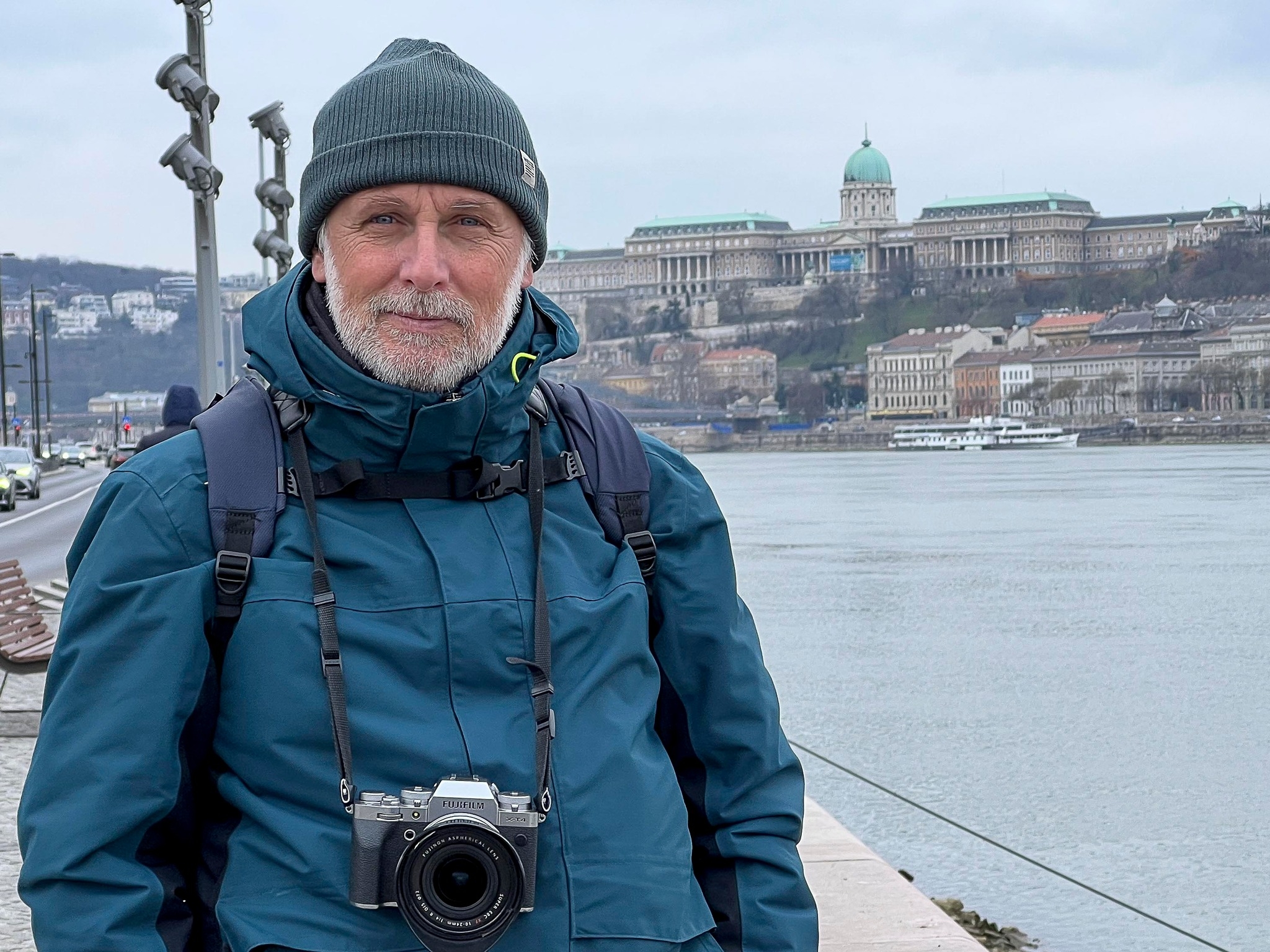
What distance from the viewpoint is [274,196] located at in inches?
543

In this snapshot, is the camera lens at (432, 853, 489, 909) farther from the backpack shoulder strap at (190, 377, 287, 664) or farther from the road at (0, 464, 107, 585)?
the road at (0, 464, 107, 585)

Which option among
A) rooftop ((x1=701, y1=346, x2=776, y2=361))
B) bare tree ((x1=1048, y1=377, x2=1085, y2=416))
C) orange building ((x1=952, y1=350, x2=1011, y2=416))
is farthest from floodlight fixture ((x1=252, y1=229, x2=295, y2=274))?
rooftop ((x1=701, y1=346, x2=776, y2=361))

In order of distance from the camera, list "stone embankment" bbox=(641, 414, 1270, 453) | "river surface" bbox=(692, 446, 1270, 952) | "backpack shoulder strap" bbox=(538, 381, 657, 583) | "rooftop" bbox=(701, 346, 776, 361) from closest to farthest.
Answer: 1. "backpack shoulder strap" bbox=(538, 381, 657, 583)
2. "river surface" bbox=(692, 446, 1270, 952)
3. "stone embankment" bbox=(641, 414, 1270, 453)
4. "rooftop" bbox=(701, 346, 776, 361)

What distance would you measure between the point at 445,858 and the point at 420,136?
0.59 metres

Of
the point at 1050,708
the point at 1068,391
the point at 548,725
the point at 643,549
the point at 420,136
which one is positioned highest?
the point at 1068,391

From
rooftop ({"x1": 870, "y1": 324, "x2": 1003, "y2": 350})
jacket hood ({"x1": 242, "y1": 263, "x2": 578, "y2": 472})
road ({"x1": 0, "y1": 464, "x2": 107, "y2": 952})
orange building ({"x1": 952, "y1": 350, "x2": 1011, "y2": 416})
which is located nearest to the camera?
jacket hood ({"x1": 242, "y1": 263, "x2": 578, "y2": 472})

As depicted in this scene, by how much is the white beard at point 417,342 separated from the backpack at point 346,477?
0.07 meters

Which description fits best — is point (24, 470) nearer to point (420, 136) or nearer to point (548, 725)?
point (420, 136)

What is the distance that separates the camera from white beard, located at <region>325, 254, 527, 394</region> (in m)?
1.51

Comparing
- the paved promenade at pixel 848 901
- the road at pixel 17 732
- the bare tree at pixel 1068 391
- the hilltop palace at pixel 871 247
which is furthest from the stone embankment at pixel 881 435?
the paved promenade at pixel 848 901

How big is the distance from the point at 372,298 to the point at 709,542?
0.36 meters

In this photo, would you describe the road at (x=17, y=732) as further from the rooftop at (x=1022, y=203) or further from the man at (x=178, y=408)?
the rooftop at (x=1022, y=203)

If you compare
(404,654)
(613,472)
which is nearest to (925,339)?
(613,472)

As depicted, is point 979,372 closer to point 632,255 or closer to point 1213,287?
point 1213,287
